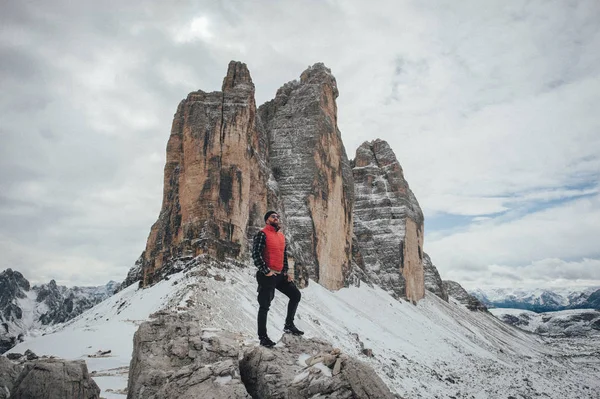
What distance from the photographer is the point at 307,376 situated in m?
5.97

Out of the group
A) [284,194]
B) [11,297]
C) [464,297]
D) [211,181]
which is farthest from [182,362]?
[11,297]

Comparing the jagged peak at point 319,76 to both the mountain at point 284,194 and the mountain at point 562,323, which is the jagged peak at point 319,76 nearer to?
the mountain at point 284,194

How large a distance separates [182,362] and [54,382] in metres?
2.22

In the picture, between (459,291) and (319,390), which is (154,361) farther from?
(459,291)

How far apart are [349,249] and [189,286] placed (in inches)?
1279

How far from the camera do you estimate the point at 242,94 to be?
35.3m

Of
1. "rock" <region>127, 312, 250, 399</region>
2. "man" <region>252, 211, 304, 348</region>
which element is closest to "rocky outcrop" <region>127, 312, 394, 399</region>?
"rock" <region>127, 312, 250, 399</region>

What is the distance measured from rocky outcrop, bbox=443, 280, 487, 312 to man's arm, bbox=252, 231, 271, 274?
95115mm

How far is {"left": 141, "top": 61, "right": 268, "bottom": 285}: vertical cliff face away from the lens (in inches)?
1200

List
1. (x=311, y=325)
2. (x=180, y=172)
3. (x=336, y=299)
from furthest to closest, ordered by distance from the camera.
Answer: (x=336, y=299)
(x=180, y=172)
(x=311, y=325)

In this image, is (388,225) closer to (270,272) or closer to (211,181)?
(211,181)

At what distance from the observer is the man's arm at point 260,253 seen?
25.1 ft

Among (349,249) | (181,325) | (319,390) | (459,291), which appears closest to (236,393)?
(319,390)

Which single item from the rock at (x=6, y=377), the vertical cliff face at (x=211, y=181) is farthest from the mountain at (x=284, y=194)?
the rock at (x=6, y=377)
